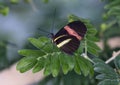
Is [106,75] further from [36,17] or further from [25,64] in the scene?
[36,17]

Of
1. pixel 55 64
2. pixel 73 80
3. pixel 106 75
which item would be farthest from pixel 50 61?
pixel 73 80

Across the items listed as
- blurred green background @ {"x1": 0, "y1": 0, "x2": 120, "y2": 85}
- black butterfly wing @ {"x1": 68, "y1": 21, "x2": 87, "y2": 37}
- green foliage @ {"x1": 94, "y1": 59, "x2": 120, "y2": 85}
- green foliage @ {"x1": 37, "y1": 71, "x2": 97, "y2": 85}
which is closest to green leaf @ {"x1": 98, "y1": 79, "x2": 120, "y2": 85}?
green foliage @ {"x1": 94, "y1": 59, "x2": 120, "y2": 85}

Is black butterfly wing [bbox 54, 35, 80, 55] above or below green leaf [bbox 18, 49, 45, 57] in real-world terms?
above

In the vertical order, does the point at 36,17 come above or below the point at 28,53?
above

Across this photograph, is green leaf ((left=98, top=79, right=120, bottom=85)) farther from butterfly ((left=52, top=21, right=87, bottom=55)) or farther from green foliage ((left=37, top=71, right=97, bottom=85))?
green foliage ((left=37, top=71, right=97, bottom=85))

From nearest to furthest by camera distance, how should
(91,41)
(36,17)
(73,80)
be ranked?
(91,41), (73,80), (36,17)

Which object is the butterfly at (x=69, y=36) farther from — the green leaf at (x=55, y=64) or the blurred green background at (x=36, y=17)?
the blurred green background at (x=36, y=17)

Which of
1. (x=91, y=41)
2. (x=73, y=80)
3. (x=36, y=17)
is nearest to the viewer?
(x=91, y=41)
